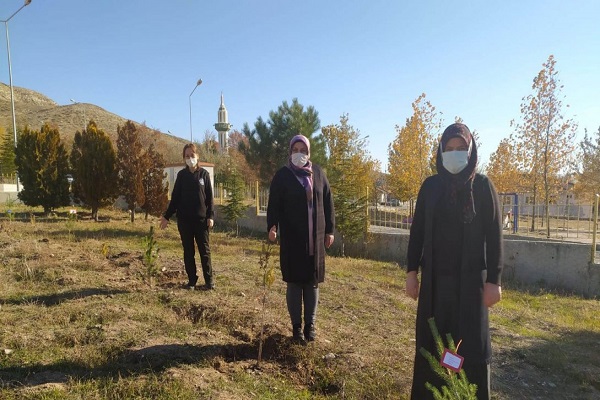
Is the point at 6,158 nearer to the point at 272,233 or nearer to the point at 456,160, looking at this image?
the point at 272,233

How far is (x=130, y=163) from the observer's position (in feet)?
35.2

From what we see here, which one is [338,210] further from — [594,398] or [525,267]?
[594,398]

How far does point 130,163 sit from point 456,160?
34.3 feet

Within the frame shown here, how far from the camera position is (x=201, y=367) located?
260 cm

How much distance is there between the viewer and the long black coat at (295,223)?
2934 mm

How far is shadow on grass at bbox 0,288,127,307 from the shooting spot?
146 inches

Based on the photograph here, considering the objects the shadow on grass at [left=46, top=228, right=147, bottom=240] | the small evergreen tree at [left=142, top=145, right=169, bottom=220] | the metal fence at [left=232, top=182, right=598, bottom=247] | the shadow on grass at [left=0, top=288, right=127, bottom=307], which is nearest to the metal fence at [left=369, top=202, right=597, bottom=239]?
Answer: the metal fence at [left=232, top=182, right=598, bottom=247]

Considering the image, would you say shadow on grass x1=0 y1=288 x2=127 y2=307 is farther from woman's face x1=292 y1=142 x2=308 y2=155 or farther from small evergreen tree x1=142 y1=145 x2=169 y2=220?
small evergreen tree x1=142 y1=145 x2=169 y2=220

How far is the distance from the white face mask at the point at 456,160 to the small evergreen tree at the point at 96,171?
10.8 meters

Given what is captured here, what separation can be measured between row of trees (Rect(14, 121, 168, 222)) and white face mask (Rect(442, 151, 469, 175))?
10233mm

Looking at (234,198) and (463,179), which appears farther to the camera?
(234,198)

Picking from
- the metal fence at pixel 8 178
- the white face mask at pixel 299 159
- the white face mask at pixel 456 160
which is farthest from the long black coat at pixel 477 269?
the metal fence at pixel 8 178

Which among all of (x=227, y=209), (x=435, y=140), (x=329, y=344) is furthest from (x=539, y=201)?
(x=329, y=344)

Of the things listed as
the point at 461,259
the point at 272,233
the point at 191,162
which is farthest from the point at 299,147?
the point at 191,162
